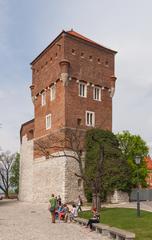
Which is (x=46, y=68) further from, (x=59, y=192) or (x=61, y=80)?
(x=59, y=192)

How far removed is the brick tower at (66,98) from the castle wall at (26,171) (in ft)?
0.38

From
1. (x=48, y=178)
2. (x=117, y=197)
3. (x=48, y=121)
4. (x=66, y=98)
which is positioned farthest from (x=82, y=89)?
(x=117, y=197)

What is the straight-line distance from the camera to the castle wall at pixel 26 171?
146 feet

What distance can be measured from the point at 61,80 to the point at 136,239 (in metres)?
27.2

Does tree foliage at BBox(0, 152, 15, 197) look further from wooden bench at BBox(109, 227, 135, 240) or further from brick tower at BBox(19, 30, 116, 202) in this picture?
wooden bench at BBox(109, 227, 135, 240)

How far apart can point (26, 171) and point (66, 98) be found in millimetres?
12582

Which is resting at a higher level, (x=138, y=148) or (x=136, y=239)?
(x=138, y=148)

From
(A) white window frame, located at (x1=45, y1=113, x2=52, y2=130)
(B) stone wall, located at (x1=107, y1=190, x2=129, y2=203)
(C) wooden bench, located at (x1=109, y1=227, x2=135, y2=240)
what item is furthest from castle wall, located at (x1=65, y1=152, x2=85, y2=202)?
(C) wooden bench, located at (x1=109, y1=227, x2=135, y2=240)

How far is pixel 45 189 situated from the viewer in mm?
39969

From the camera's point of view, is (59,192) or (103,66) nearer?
(59,192)

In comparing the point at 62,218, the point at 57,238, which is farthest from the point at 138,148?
the point at 57,238

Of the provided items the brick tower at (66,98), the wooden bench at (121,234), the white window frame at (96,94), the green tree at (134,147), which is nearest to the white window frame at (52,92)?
the brick tower at (66,98)

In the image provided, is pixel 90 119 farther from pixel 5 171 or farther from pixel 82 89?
pixel 5 171

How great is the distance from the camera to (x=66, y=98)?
126 feet
